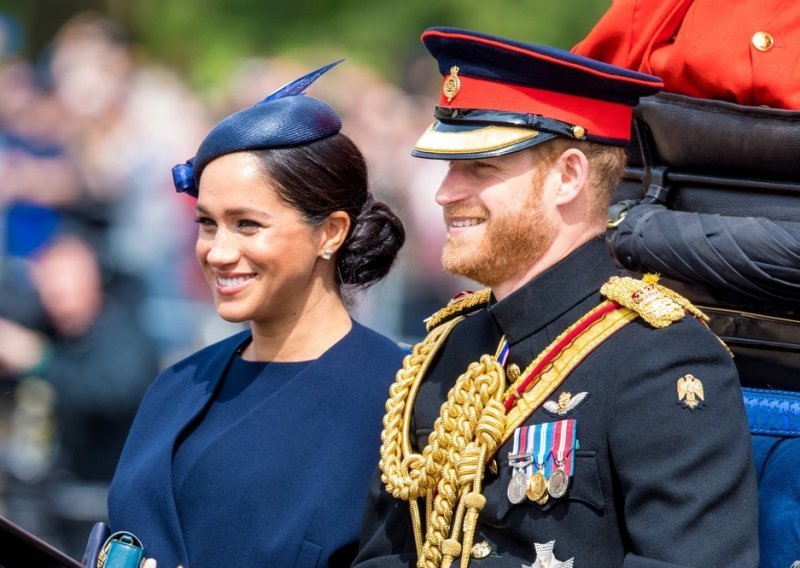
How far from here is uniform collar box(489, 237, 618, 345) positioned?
3.20 m

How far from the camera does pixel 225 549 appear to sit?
3551 mm

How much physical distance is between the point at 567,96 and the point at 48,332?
189 inches

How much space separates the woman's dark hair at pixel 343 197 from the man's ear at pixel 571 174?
0.81 m

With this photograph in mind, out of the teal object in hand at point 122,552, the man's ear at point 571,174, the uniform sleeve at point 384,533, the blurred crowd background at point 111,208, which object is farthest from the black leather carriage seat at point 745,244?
the blurred crowd background at point 111,208

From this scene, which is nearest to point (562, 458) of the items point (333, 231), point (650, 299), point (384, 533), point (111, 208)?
point (650, 299)

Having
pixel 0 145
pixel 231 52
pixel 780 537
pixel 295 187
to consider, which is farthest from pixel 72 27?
pixel 780 537

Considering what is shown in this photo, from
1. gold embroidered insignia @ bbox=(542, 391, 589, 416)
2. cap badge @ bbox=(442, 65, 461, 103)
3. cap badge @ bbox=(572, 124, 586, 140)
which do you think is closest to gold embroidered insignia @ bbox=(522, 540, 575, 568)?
gold embroidered insignia @ bbox=(542, 391, 589, 416)

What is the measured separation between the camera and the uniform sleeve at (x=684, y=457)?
111 inches

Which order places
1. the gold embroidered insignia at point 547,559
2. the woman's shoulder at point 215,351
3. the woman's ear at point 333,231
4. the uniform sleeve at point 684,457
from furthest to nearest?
the woman's shoulder at point 215,351
the woman's ear at point 333,231
the gold embroidered insignia at point 547,559
the uniform sleeve at point 684,457

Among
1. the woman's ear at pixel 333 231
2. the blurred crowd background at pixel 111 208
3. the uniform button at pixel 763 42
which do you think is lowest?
the blurred crowd background at pixel 111 208

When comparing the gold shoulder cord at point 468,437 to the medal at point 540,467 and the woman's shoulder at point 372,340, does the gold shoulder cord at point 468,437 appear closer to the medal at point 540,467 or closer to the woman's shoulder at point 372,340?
the medal at point 540,467

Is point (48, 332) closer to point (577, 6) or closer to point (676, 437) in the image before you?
point (577, 6)

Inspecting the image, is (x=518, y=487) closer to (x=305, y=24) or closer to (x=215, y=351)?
(x=215, y=351)

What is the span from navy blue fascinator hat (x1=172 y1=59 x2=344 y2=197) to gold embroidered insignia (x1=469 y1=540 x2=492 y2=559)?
1.19 m
